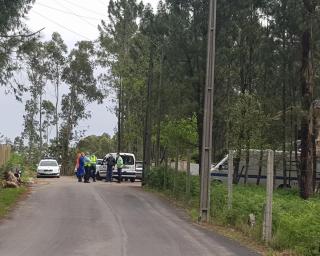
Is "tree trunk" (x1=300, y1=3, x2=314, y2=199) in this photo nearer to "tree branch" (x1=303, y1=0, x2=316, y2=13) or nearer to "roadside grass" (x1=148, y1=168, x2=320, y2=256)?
"tree branch" (x1=303, y1=0, x2=316, y2=13)

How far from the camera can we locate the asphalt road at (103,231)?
11500 mm

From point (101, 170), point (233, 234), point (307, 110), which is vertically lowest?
point (233, 234)

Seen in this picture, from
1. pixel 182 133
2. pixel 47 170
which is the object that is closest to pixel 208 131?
pixel 182 133

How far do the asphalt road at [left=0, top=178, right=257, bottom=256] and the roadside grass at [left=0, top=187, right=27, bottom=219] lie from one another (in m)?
0.35

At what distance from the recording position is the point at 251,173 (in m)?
32.7

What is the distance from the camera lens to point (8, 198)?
2133 cm

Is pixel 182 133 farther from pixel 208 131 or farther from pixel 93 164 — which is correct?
pixel 208 131

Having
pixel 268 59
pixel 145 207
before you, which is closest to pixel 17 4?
pixel 145 207

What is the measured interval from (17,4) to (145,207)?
761 centimetres

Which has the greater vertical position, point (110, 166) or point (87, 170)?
point (110, 166)

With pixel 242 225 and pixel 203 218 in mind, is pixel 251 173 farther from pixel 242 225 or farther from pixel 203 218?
pixel 242 225

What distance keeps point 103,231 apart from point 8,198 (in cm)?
819

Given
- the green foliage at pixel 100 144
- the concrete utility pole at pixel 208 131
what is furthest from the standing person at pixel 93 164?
the green foliage at pixel 100 144

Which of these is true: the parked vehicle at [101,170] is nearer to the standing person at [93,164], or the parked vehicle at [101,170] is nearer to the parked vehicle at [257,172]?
the standing person at [93,164]
